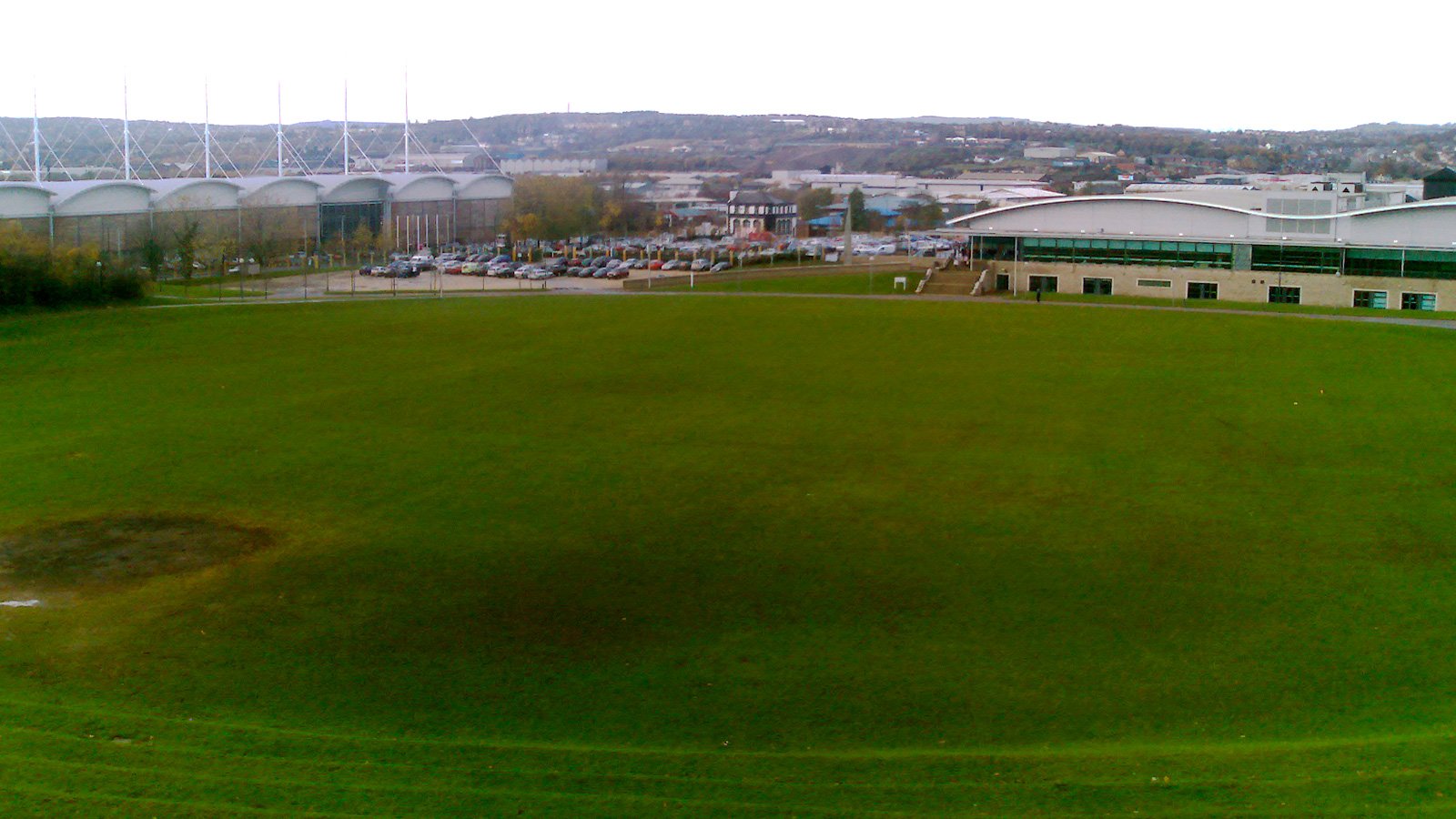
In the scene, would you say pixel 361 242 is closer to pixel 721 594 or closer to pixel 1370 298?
pixel 1370 298

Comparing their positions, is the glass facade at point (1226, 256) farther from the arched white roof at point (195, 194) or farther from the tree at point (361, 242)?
the arched white roof at point (195, 194)

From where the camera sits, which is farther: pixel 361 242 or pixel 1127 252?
pixel 361 242

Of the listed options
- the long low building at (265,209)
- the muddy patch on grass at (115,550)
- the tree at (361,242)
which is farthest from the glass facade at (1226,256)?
the muddy patch on grass at (115,550)

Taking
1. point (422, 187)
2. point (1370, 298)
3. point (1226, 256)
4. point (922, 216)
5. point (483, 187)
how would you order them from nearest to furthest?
point (1370, 298) → point (1226, 256) → point (422, 187) → point (483, 187) → point (922, 216)

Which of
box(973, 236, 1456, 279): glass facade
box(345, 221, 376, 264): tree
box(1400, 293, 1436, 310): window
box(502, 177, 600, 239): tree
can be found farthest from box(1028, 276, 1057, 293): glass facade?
box(502, 177, 600, 239): tree

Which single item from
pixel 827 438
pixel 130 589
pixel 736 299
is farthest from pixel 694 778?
pixel 736 299

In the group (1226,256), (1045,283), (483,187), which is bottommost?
(1045,283)

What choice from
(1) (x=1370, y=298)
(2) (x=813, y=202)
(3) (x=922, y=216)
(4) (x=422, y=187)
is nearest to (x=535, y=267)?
(4) (x=422, y=187)

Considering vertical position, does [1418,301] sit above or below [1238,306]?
above
